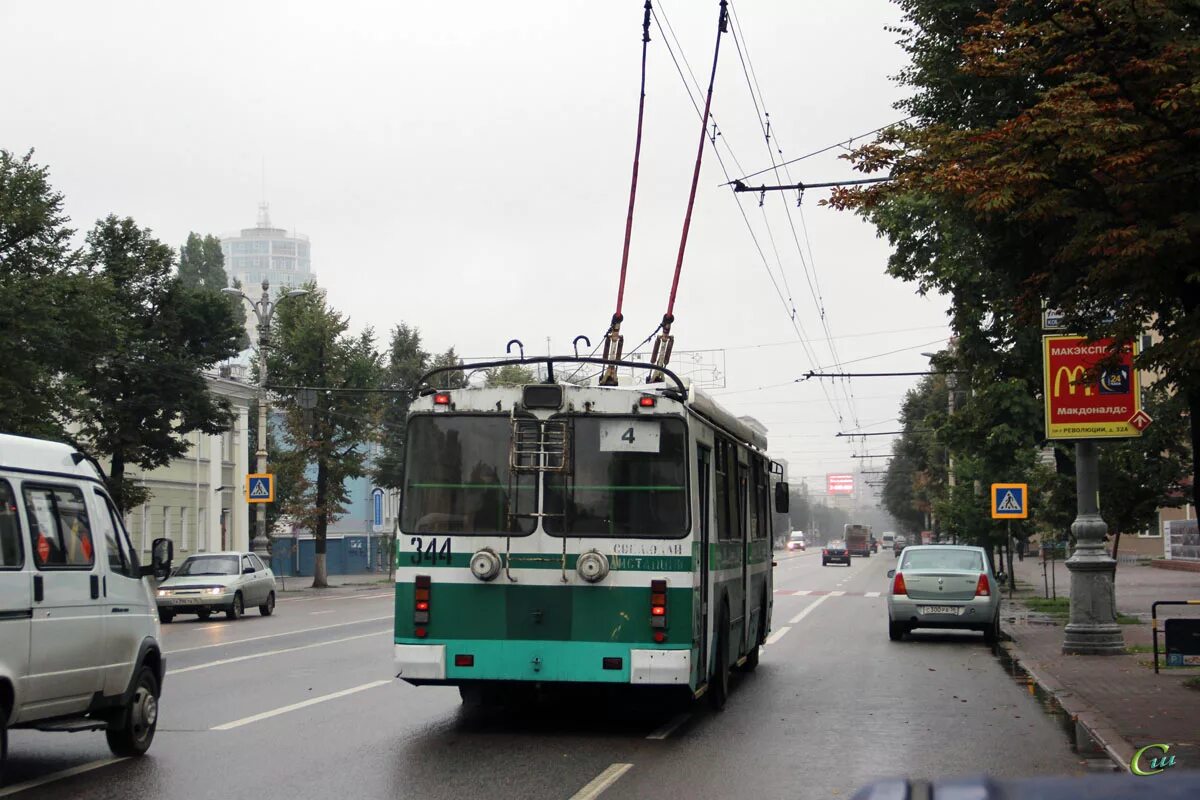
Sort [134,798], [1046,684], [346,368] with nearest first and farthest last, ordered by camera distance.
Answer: [134,798] → [1046,684] → [346,368]

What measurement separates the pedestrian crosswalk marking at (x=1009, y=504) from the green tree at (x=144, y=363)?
76.3 ft

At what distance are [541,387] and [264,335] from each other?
106 ft

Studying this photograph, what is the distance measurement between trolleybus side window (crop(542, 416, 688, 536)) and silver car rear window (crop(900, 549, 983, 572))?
12454mm

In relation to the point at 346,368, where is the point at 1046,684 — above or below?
below

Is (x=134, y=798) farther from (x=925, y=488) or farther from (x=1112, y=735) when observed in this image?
(x=925, y=488)

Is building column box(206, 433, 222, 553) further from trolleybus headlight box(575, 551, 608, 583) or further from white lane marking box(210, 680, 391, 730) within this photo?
trolleybus headlight box(575, 551, 608, 583)

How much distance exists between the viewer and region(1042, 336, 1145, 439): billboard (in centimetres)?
1886

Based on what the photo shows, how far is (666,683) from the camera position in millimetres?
11195

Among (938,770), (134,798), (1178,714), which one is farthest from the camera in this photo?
(1178,714)

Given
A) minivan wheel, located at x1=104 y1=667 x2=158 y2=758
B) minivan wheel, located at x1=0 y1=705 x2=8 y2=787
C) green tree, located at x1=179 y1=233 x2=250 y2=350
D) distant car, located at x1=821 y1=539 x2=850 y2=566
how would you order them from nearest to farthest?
minivan wheel, located at x1=0 y1=705 x2=8 y2=787 → minivan wheel, located at x1=104 y1=667 x2=158 y2=758 → distant car, located at x1=821 y1=539 x2=850 y2=566 → green tree, located at x1=179 y1=233 x2=250 y2=350

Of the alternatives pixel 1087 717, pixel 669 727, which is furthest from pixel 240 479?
pixel 1087 717

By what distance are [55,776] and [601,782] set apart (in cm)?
365

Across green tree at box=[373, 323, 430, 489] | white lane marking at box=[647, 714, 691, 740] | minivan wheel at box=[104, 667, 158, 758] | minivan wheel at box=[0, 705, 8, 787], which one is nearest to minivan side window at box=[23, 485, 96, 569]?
minivan wheel at box=[0, 705, 8, 787]

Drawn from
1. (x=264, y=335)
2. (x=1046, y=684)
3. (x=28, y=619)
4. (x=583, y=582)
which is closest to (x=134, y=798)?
(x=28, y=619)
